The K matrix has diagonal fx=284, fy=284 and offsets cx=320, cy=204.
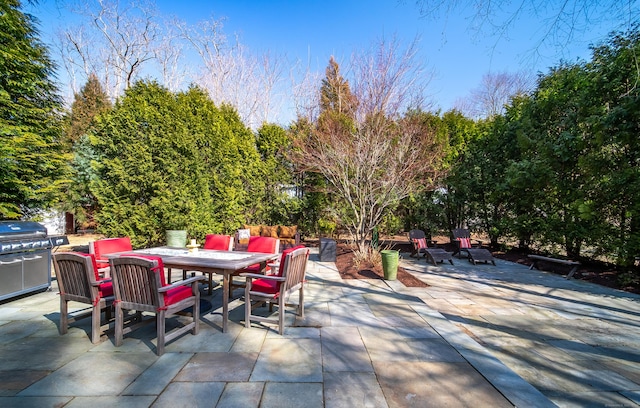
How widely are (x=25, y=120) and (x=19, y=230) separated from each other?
3860 mm

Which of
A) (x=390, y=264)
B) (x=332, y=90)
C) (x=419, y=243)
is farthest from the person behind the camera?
(x=332, y=90)

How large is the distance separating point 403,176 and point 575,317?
4851mm

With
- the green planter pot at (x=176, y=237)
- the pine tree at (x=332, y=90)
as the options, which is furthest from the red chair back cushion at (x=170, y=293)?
the pine tree at (x=332, y=90)

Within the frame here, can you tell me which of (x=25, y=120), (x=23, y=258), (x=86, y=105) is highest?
(x=86, y=105)

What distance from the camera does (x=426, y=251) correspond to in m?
7.93

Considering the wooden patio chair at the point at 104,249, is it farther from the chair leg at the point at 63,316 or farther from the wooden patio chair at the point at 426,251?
the wooden patio chair at the point at 426,251

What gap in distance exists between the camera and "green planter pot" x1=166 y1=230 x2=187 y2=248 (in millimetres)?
7293

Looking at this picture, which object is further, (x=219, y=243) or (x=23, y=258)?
(x=219, y=243)

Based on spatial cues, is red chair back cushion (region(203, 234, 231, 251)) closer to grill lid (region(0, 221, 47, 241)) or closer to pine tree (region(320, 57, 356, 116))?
grill lid (region(0, 221, 47, 241))

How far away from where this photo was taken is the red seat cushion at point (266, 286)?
10.6 feet

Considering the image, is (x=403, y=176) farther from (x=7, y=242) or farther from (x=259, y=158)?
(x=7, y=242)

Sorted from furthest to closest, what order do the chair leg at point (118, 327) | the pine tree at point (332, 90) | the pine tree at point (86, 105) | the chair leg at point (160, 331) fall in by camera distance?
1. the pine tree at point (86, 105)
2. the pine tree at point (332, 90)
3. the chair leg at point (118, 327)
4. the chair leg at point (160, 331)

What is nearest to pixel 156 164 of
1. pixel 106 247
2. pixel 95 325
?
pixel 106 247

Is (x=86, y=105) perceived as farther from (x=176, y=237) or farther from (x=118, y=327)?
(x=118, y=327)
